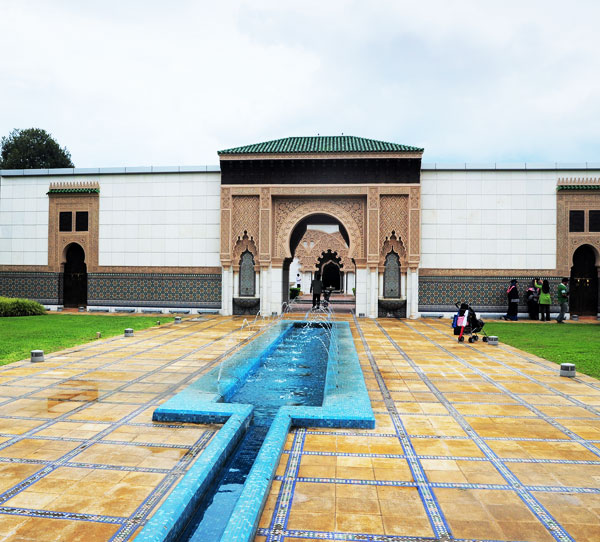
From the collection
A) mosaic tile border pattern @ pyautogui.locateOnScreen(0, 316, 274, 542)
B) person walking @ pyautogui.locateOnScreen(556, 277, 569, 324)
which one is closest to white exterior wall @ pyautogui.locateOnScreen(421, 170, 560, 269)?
person walking @ pyautogui.locateOnScreen(556, 277, 569, 324)

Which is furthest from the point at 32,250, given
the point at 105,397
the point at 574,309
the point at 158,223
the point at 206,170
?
the point at 574,309

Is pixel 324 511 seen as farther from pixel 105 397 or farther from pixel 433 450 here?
pixel 105 397

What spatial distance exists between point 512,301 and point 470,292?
1.01 meters

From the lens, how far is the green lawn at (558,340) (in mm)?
5781

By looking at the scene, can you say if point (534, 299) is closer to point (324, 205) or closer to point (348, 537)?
point (324, 205)

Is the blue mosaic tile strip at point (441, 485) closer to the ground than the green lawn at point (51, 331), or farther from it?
closer to the ground

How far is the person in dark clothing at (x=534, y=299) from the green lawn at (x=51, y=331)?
9.00m

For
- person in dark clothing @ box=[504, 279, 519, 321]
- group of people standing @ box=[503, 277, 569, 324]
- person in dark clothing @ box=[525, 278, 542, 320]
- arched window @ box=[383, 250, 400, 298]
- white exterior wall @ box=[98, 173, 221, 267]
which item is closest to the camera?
group of people standing @ box=[503, 277, 569, 324]

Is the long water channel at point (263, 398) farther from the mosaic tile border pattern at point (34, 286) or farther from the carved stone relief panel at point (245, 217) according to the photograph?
the mosaic tile border pattern at point (34, 286)

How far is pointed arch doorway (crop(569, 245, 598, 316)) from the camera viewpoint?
11766 mm

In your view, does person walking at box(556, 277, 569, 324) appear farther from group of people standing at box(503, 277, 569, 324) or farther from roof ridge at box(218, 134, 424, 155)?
roof ridge at box(218, 134, 424, 155)

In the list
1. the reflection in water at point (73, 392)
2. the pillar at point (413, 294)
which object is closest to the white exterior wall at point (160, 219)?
the pillar at point (413, 294)

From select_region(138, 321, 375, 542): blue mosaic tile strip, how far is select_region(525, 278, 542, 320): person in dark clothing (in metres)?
7.27

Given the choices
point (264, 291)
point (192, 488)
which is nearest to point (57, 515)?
point (192, 488)
